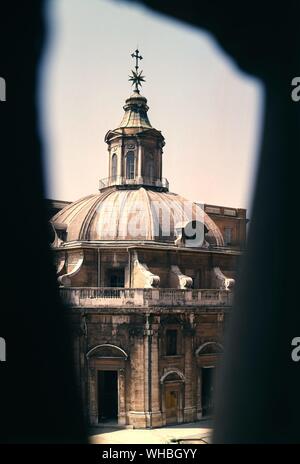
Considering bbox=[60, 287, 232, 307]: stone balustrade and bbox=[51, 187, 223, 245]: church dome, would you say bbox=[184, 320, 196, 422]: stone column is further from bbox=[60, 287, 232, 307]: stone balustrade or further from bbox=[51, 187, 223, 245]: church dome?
bbox=[51, 187, 223, 245]: church dome

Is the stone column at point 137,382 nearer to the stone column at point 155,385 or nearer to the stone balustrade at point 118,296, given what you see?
the stone column at point 155,385

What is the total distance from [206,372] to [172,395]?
190 centimetres

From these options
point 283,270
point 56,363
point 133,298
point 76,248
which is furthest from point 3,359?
Result: point 76,248

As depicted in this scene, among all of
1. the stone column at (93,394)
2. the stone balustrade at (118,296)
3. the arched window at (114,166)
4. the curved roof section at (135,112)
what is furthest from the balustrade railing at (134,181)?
the stone column at (93,394)

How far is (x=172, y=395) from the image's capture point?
17.1 metres

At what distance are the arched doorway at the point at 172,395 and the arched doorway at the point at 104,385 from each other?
160 cm

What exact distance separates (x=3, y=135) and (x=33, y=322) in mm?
1911

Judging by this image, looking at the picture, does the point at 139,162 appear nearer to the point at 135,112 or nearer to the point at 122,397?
the point at 135,112

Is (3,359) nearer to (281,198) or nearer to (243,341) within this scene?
(243,341)

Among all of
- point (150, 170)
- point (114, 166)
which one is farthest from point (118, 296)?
point (114, 166)

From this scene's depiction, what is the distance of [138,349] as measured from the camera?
16516mm

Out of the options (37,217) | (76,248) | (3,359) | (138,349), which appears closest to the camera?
(37,217)

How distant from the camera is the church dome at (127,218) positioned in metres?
19.6

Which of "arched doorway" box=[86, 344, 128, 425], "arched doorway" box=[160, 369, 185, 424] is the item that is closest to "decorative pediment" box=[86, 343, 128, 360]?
"arched doorway" box=[86, 344, 128, 425]
